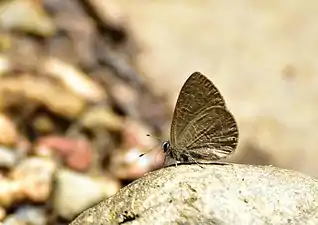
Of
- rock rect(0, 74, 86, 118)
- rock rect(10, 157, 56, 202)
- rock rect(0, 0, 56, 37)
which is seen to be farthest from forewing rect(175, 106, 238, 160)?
rock rect(0, 0, 56, 37)

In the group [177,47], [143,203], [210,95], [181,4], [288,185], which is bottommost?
[143,203]

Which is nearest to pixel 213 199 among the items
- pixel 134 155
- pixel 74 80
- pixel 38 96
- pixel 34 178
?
pixel 34 178

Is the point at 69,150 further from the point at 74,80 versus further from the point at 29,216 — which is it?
the point at 74,80

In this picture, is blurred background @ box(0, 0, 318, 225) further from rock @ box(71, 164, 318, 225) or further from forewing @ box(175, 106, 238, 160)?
rock @ box(71, 164, 318, 225)

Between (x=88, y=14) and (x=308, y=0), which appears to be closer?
(x=88, y=14)

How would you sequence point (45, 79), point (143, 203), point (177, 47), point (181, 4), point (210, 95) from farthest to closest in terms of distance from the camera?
point (181, 4)
point (177, 47)
point (45, 79)
point (210, 95)
point (143, 203)

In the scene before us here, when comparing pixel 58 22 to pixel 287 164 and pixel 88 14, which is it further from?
pixel 287 164

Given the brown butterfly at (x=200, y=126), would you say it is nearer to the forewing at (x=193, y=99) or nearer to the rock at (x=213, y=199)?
the forewing at (x=193, y=99)

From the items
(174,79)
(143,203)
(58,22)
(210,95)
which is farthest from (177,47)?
(143,203)
